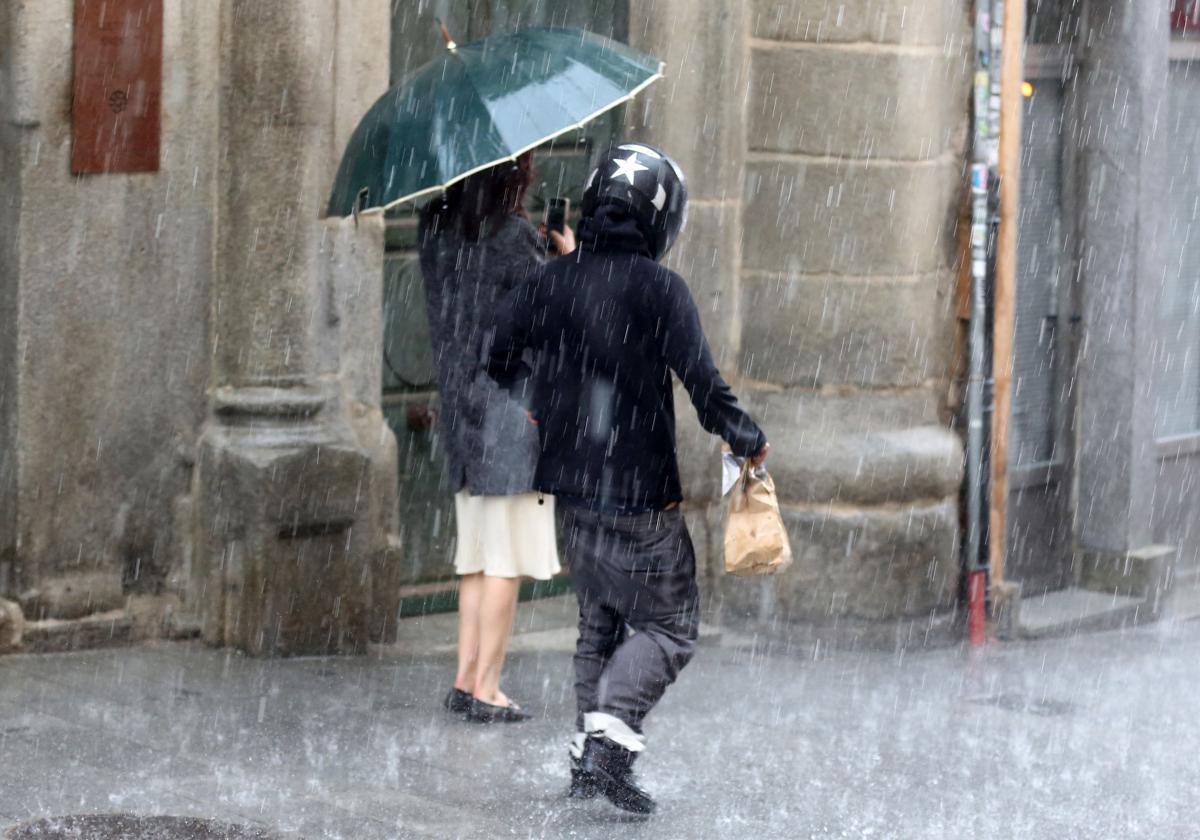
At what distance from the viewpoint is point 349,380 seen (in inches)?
316

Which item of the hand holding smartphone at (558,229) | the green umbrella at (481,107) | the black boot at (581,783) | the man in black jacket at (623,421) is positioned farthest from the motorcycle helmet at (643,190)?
the black boot at (581,783)

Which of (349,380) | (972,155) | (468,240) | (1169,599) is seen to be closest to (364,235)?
(349,380)

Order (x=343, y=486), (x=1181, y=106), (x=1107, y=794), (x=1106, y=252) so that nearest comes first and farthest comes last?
(x=1107, y=794) → (x=343, y=486) → (x=1106, y=252) → (x=1181, y=106)

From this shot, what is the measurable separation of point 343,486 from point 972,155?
121 inches

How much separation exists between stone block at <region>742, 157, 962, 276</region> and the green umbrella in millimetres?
2410

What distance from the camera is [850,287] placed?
9.08m

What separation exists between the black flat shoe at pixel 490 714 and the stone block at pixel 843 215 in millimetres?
2685

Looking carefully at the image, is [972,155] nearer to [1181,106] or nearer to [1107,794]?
[1181,106]

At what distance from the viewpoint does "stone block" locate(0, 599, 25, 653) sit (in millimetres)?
7531

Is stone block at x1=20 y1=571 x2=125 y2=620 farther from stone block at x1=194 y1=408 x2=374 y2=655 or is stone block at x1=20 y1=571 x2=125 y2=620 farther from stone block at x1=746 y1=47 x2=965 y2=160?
stone block at x1=746 y1=47 x2=965 y2=160

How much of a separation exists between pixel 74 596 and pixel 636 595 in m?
2.41

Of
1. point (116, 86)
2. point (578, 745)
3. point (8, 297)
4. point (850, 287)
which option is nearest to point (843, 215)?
point (850, 287)

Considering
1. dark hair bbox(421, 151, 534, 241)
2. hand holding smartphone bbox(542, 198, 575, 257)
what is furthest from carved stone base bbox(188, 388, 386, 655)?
hand holding smartphone bbox(542, 198, 575, 257)

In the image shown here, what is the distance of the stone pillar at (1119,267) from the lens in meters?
9.90
